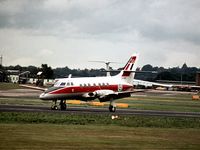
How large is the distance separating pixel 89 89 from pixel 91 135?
28639 millimetres

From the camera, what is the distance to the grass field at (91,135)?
24125 millimetres

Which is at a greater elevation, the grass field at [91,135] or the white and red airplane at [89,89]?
the white and red airplane at [89,89]

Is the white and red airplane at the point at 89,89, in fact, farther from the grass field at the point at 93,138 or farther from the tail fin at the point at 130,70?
the grass field at the point at 93,138

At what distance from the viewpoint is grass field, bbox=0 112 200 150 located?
79.2 ft

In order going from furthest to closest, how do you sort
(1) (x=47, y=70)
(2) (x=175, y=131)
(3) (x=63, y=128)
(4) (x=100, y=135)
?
1. (1) (x=47, y=70)
2. (2) (x=175, y=131)
3. (3) (x=63, y=128)
4. (4) (x=100, y=135)

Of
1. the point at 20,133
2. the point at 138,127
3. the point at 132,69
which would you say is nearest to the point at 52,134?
the point at 20,133

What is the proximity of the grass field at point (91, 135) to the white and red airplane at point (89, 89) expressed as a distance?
52.6 ft

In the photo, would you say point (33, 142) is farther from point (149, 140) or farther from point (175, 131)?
point (175, 131)

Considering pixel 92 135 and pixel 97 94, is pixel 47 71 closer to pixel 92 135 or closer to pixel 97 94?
pixel 97 94

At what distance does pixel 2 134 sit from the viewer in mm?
26438

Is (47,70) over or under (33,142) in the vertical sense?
over

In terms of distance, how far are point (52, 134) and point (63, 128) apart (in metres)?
3.63

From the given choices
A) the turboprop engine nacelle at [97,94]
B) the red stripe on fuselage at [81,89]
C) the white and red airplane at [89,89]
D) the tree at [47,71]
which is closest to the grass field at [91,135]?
the white and red airplane at [89,89]

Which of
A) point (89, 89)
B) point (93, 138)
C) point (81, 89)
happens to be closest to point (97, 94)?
point (89, 89)
